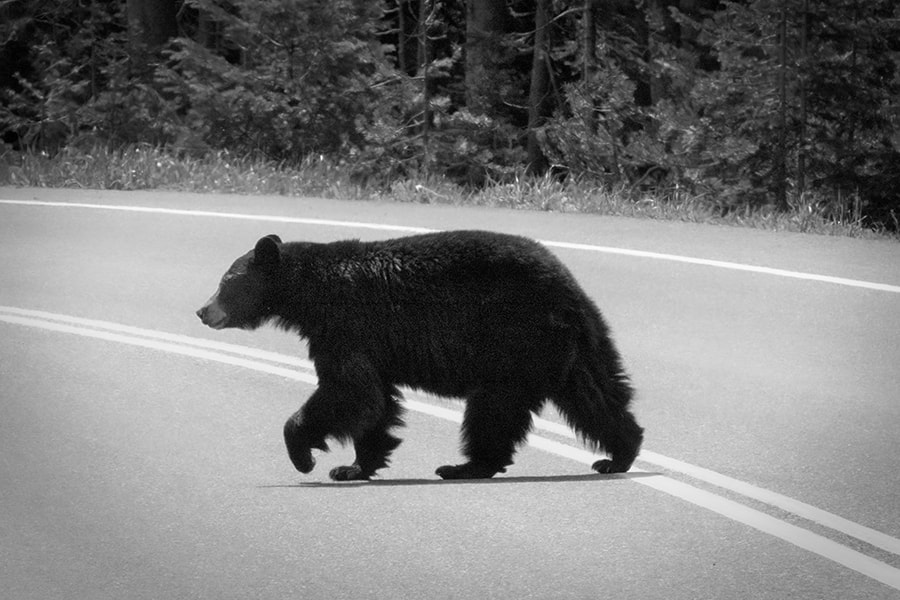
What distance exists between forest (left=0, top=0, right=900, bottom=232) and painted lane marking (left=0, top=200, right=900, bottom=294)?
323 centimetres

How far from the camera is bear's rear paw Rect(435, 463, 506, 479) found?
6.75 meters

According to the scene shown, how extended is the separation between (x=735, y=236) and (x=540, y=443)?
6.24 meters

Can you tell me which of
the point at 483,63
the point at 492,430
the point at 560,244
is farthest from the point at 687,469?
the point at 483,63

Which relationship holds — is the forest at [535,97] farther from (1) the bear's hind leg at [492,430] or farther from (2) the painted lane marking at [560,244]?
(1) the bear's hind leg at [492,430]

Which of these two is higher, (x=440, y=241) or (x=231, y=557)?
(x=440, y=241)

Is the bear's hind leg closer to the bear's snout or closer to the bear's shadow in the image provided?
the bear's shadow

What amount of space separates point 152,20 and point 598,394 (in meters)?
22.1

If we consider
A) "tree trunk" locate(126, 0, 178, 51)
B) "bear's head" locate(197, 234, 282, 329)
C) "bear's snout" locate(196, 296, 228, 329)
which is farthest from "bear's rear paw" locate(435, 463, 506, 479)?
"tree trunk" locate(126, 0, 178, 51)

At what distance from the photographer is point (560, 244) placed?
12.9m

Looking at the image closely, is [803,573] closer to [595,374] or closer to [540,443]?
[595,374]

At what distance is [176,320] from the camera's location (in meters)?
10.6

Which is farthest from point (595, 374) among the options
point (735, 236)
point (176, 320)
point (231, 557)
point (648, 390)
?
point (735, 236)

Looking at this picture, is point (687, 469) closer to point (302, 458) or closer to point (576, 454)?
point (576, 454)

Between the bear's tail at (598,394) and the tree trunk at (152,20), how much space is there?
2126cm
